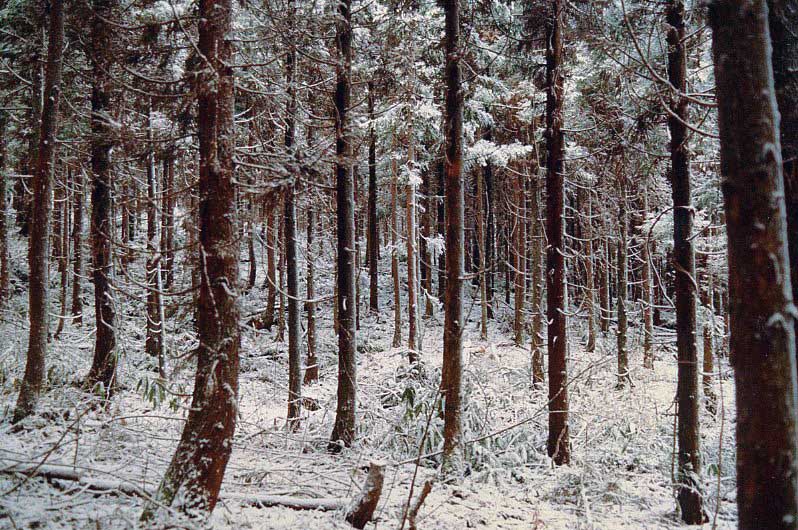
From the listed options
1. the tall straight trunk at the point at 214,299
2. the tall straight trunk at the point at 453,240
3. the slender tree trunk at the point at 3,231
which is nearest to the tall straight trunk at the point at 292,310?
the tall straight trunk at the point at 453,240

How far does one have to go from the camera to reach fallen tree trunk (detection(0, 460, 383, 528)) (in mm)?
5152

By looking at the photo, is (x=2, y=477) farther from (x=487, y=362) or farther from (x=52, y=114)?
(x=487, y=362)

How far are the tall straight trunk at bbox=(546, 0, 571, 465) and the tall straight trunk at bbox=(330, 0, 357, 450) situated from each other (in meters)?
3.62

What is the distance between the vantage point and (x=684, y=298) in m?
6.83

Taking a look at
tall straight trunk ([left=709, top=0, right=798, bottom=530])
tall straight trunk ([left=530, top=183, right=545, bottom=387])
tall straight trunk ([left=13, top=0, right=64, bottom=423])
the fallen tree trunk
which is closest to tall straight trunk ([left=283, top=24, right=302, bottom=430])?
tall straight trunk ([left=13, top=0, right=64, bottom=423])

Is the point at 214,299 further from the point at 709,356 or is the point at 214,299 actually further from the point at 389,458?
the point at 709,356

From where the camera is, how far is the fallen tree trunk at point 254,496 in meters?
5.15

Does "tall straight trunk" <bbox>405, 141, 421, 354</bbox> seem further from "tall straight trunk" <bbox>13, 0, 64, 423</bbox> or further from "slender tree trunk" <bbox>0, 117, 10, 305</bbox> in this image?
"slender tree trunk" <bbox>0, 117, 10, 305</bbox>

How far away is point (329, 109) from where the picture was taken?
11062 millimetres

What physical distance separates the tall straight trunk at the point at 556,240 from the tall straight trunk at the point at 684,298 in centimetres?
184

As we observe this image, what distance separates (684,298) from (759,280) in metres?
4.39

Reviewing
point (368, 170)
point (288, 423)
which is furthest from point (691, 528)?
point (368, 170)

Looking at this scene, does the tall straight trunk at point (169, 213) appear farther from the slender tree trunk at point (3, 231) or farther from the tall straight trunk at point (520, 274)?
the tall straight trunk at point (520, 274)

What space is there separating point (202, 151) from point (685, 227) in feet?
21.4
